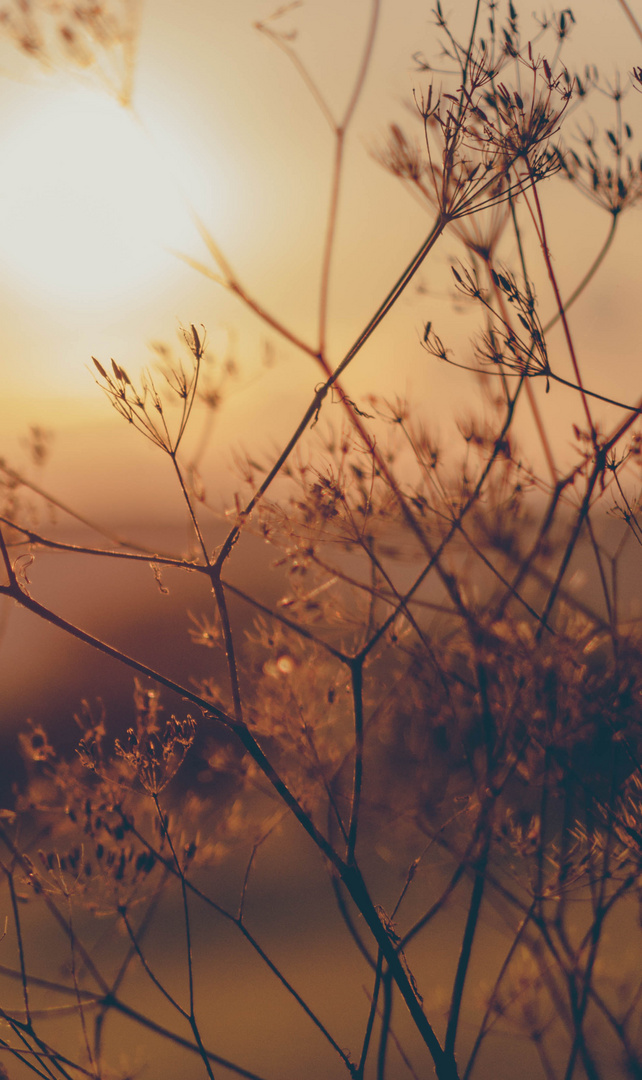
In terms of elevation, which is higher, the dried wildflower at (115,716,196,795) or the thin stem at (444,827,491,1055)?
the dried wildflower at (115,716,196,795)

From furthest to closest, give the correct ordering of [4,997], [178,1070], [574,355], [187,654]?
[187,654] < [178,1070] < [4,997] < [574,355]

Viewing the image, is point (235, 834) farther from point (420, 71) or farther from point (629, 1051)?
point (420, 71)

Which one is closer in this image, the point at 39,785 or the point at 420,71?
the point at 420,71

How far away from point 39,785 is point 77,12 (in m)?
1.86

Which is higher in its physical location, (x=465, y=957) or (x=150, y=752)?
(x=150, y=752)

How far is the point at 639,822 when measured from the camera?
1814 millimetres

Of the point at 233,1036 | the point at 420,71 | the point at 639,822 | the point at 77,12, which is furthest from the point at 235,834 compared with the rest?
the point at 77,12

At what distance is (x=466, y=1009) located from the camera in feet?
8.95

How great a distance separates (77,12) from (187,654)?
219cm

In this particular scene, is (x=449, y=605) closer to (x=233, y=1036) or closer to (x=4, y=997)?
(x=4, y=997)

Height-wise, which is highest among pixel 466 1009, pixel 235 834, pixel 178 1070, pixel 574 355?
pixel 574 355

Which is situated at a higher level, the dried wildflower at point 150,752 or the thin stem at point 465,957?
the dried wildflower at point 150,752

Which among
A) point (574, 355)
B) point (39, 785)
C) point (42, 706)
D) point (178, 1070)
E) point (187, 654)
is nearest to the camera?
point (574, 355)

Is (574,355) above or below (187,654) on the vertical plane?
below
